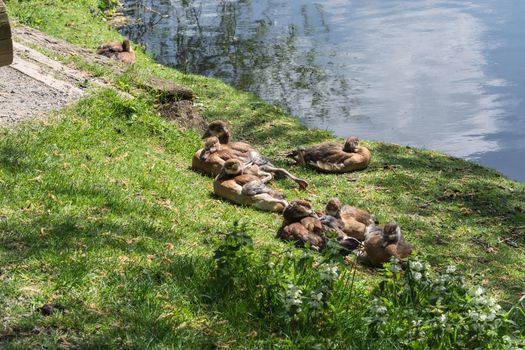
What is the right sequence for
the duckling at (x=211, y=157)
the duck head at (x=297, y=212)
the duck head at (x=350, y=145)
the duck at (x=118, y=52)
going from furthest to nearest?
the duck at (x=118, y=52), the duck head at (x=350, y=145), the duckling at (x=211, y=157), the duck head at (x=297, y=212)

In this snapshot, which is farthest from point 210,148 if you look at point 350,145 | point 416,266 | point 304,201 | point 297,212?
point 416,266

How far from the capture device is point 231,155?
12336 millimetres

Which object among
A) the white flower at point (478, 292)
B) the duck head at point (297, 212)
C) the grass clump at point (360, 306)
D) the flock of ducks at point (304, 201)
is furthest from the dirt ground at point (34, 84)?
the white flower at point (478, 292)

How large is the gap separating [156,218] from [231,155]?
366 centimetres

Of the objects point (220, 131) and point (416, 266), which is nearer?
point (416, 266)

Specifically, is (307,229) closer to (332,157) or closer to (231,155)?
(231,155)

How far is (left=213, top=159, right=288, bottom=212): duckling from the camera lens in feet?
36.3

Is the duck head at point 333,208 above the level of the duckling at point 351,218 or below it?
above

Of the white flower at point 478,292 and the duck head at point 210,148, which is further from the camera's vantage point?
the duck head at point 210,148

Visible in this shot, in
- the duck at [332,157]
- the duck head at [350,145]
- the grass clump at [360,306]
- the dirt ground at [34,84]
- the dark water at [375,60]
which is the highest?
the grass clump at [360,306]

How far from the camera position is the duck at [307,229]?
9555 mm

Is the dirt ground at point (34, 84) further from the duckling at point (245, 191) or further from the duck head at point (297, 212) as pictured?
the duck head at point (297, 212)

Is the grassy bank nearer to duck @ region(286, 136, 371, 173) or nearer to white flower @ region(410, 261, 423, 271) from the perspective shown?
duck @ region(286, 136, 371, 173)

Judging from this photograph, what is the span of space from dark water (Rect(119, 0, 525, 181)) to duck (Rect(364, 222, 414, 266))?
881 centimetres
